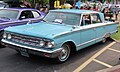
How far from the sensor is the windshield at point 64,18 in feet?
24.3

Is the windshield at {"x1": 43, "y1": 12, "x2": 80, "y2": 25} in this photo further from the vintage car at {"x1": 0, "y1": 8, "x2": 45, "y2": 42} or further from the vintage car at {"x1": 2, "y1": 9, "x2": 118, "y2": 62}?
the vintage car at {"x1": 0, "y1": 8, "x2": 45, "y2": 42}

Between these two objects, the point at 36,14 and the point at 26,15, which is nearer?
the point at 26,15

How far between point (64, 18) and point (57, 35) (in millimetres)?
1637

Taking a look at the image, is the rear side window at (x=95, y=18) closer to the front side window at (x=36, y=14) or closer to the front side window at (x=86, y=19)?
the front side window at (x=86, y=19)

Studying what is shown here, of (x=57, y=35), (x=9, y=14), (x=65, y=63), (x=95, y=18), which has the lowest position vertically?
(x=65, y=63)

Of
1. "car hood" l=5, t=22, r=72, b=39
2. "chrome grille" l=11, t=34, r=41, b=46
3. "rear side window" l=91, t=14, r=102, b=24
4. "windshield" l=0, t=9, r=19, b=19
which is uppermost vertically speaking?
"windshield" l=0, t=9, r=19, b=19

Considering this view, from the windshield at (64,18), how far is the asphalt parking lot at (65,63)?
3.85 ft

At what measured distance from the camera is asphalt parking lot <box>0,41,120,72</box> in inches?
239

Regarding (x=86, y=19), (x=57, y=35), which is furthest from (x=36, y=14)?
(x=57, y=35)

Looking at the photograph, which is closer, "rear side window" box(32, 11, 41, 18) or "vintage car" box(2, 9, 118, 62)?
"vintage car" box(2, 9, 118, 62)

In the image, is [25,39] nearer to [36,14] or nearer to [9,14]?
[9,14]

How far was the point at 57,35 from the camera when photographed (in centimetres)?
609

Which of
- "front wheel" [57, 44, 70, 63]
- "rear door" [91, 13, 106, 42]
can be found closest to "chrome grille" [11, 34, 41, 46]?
"front wheel" [57, 44, 70, 63]

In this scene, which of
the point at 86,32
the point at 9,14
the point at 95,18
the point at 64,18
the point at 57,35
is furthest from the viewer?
the point at 9,14
